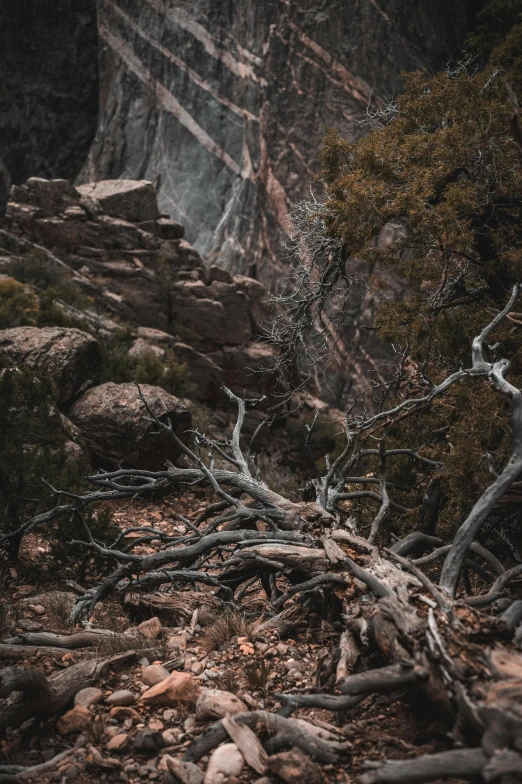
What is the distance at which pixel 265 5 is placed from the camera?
3750 centimetres

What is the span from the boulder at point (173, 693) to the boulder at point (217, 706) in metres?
0.15

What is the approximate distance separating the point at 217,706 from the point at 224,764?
1.63ft

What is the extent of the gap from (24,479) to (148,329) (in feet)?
56.1

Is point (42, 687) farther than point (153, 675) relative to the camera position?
No

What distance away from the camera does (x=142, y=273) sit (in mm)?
26375

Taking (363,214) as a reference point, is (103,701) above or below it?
below

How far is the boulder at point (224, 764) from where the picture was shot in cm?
267

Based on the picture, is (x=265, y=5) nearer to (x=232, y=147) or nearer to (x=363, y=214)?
(x=232, y=147)

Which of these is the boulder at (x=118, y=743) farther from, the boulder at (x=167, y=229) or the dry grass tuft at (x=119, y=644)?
the boulder at (x=167, y=229)

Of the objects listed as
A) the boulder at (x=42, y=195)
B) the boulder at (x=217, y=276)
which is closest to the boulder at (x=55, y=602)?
the boulder at (x=217, y=276)

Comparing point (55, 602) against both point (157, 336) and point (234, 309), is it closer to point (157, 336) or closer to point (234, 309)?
point (157, 336)

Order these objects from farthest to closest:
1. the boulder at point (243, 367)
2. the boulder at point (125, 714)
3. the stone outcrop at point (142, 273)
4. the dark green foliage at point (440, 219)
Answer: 1. the boulder at point (243, 367)
2. the stone outcrop at point (142, 273)
3. the dark green foliage at point (440, 219)
4. the boulder at point (125, 714)

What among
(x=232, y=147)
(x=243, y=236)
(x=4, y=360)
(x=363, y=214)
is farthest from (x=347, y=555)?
(x=232, y=147)

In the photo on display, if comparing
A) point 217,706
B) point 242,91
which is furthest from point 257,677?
point 242,91
